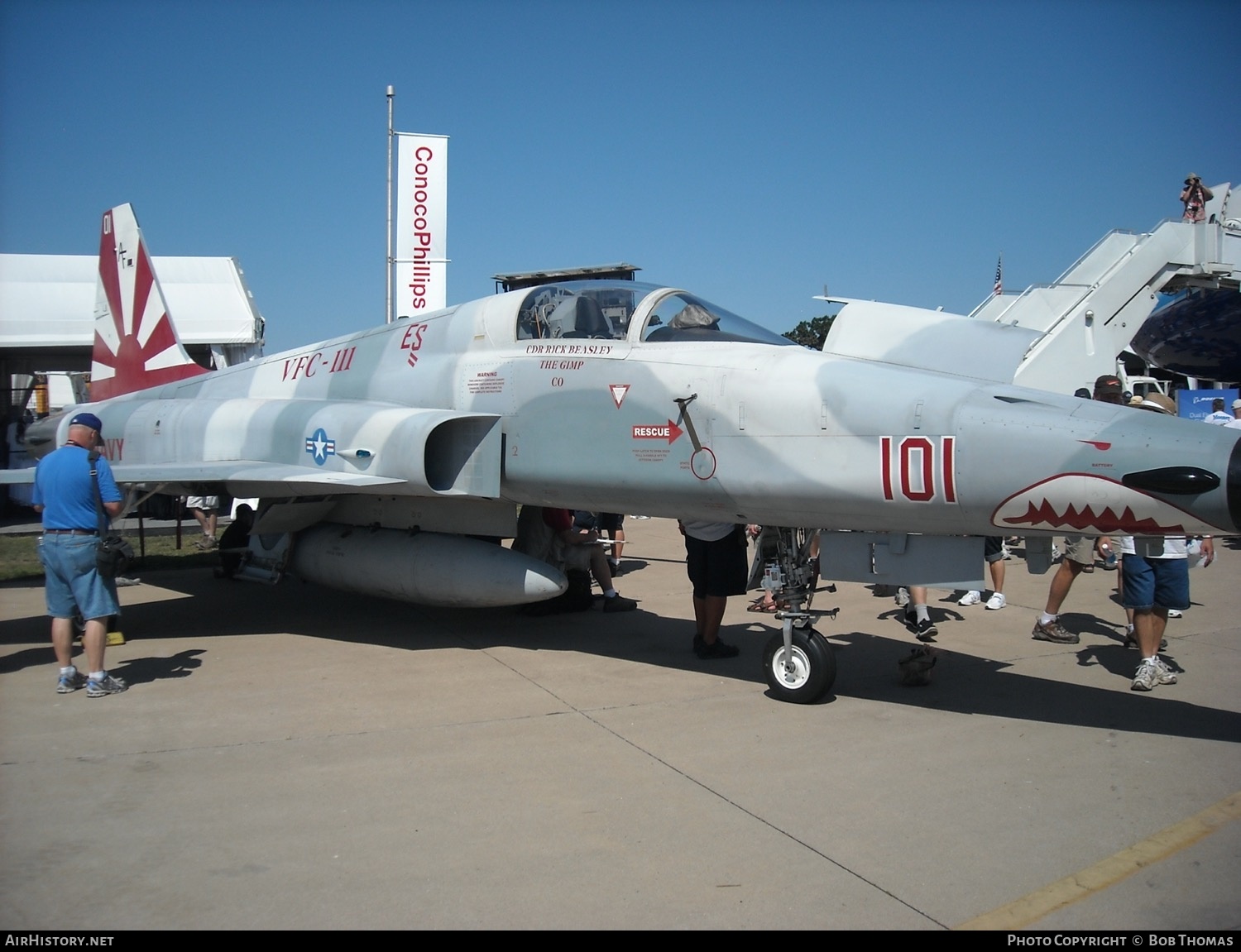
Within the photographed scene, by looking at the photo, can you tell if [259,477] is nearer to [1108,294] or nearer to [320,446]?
[320,446]

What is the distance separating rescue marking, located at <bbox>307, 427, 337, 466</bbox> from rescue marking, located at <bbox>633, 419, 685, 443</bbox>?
2690mm

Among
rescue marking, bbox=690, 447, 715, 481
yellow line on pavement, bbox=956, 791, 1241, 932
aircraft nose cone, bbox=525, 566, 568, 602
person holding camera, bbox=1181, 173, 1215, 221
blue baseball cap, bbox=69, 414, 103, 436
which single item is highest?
person holding camera, bbox=1181, 173, 1215, 221

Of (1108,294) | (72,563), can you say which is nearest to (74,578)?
(72,563)

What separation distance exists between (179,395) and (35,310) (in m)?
9.24

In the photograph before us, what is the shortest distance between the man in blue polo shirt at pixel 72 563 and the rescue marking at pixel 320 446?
1823mm

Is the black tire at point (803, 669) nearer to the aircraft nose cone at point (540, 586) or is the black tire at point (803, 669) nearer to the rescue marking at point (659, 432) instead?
the rescue marking at point (659, 432)

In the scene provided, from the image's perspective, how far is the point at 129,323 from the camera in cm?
1147

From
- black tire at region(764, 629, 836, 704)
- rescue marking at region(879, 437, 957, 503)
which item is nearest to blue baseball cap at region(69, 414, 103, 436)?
black tire at region(764, 629, 836, 704)

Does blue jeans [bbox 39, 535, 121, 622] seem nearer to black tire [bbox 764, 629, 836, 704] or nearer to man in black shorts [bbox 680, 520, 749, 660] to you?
man in black shorts [bbox 680, 520, 749, 660]

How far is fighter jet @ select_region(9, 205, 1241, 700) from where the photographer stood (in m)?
4.56

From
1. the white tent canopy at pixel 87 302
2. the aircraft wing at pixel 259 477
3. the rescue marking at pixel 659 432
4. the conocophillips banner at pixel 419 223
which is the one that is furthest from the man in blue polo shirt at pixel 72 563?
the white tent canopy at pixel 87 302

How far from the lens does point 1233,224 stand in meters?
21.0

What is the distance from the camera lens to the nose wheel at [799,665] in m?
5.48

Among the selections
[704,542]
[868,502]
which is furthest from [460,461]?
[868,502]
